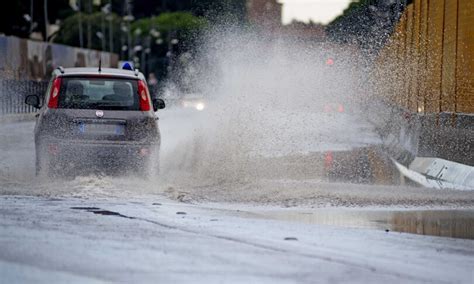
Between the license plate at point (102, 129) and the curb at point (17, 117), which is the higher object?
the license plate at point (102, 129)

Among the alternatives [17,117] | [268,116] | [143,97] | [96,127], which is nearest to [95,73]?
[143,97]

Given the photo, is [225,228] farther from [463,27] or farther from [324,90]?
[324,90]

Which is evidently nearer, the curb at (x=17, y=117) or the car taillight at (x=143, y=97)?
the car taillight at (x=143, y=97)

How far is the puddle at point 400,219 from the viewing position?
39.4 ft

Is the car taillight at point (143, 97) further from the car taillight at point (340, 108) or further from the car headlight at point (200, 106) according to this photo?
the car headlight at point (200, 106)

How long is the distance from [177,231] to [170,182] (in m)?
5.59

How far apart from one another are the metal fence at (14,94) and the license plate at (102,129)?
1214 inches

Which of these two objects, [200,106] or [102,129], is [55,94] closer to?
[102,129]

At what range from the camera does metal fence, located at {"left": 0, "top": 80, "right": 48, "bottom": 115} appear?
47.4 meters

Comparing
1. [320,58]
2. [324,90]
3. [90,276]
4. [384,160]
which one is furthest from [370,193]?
[324,90]

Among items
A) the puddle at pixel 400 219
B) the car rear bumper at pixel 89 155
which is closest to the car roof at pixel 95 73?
the car rear bumper at pixel 89 155

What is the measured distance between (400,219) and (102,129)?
4.98 meters

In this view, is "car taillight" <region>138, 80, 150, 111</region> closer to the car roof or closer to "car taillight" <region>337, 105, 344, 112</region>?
the car roof

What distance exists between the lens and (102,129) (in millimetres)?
16500
